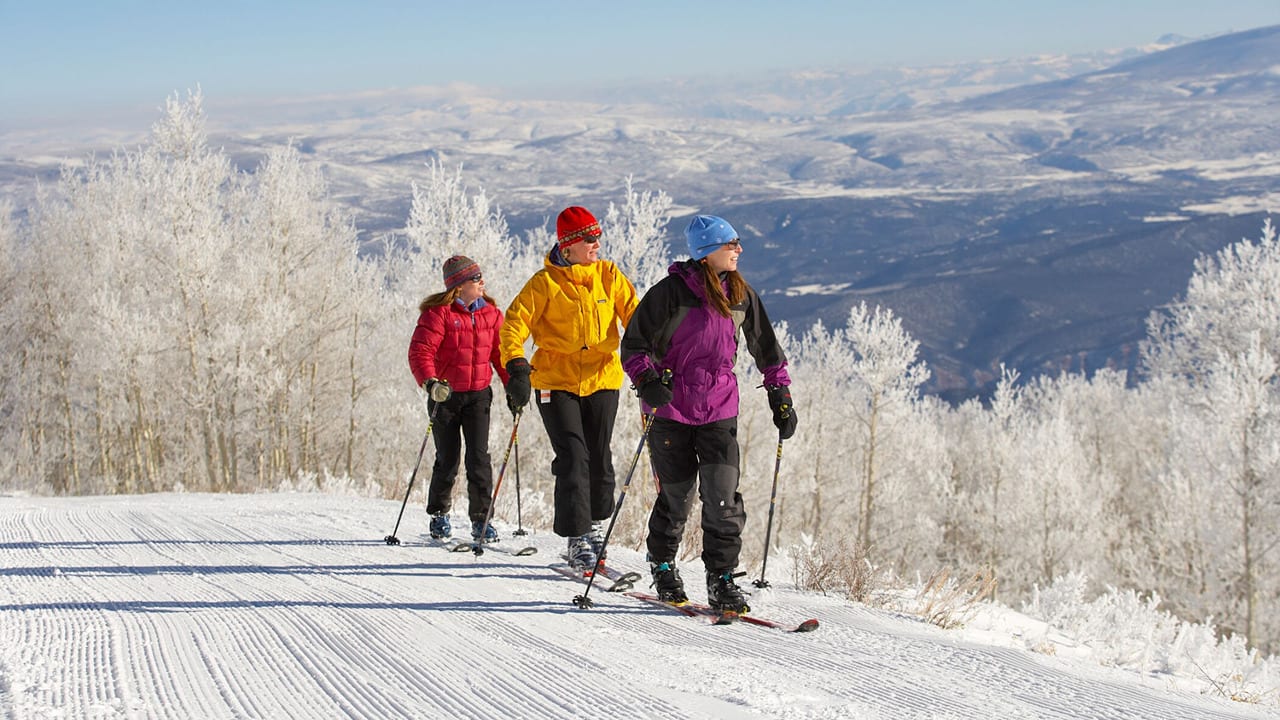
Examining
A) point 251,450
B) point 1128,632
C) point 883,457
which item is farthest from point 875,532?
point 1128,632

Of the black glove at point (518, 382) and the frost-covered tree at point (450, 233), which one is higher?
the frost-covered tree at point (450, 233)

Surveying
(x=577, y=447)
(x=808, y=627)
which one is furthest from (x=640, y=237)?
(x=808, y=627)

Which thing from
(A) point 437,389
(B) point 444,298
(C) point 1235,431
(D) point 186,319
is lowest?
(C) point 1235,431

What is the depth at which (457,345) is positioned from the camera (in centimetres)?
647

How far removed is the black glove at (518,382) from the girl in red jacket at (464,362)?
31.0 inches

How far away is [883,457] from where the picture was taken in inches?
1804

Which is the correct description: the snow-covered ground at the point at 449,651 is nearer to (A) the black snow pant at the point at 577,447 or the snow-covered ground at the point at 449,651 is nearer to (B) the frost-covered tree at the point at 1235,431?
(A) the black snow pant at the point at 577,447

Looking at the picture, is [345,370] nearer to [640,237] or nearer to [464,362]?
[640,237]

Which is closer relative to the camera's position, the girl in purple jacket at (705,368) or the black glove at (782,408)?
the girl in purple jacket at (705,368)

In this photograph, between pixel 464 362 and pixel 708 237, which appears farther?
pixel 464 362

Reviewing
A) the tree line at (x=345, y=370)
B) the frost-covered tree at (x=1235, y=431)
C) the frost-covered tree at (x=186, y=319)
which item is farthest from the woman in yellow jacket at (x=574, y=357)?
the frost-covered tree at (x=1235, y=431)

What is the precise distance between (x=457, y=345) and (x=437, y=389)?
1.43ft

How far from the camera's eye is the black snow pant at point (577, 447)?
5.64m

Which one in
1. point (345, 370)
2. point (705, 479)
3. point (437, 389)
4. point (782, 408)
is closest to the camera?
point (705, 479)
